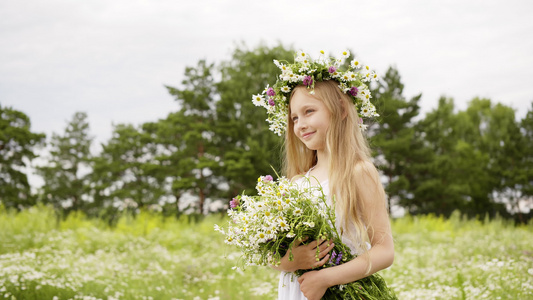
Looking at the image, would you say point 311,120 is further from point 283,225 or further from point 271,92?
point 283,225

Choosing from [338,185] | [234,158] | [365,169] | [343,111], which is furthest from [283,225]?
[234,158]

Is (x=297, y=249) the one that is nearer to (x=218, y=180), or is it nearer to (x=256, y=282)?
(x=256, y=282)

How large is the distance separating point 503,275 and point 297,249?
14.5 ft

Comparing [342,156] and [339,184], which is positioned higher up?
[342,156]

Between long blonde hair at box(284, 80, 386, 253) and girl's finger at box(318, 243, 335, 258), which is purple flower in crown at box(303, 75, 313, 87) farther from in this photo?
girl's finger at box(318, 243, 335, 258)

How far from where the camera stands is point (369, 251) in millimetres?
2162

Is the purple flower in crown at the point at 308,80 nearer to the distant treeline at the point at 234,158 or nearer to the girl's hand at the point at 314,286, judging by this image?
the girl's hand at the point at 314,286

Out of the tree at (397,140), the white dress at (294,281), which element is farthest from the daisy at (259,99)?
the tree at (397,140)

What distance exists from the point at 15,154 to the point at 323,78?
21.1m

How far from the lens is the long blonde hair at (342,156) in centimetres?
221

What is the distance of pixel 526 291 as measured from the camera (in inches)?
181

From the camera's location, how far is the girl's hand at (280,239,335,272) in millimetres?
2084

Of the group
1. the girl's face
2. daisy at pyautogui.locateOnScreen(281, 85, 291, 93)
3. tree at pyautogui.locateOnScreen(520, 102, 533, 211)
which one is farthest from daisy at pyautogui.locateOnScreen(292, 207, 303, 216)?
tree at pyautogui.locateOnScreen(520, 102, 533, 211)

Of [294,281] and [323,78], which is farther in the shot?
[323,78]
